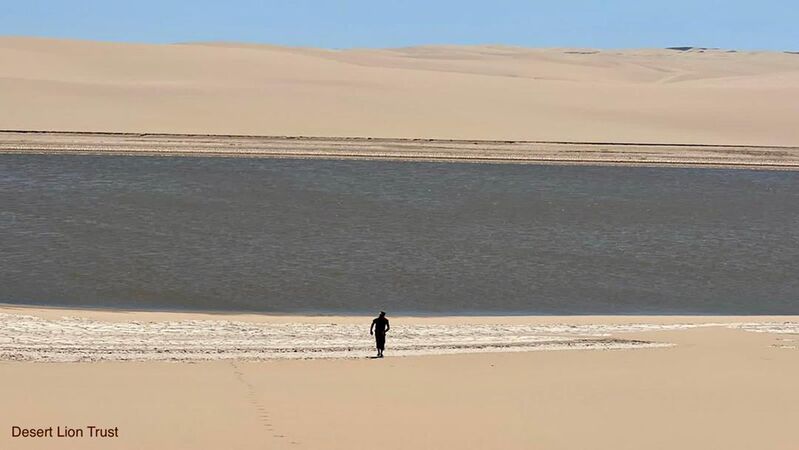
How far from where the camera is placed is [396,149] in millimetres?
34062

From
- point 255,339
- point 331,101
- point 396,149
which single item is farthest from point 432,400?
point 331,101

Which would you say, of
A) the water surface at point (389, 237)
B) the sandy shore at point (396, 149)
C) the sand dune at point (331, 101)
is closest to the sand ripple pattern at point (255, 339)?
the water surface at point (389, 237)

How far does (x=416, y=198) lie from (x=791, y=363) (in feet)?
50.0

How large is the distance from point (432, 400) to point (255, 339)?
3198 millimetres

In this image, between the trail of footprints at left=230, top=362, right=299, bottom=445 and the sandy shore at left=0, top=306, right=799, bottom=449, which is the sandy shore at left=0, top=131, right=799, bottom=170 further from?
the trail of footprints at left=230, top=362, right=299, bottom=445

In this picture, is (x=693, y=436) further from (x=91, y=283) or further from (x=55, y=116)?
(x=55, y=116)

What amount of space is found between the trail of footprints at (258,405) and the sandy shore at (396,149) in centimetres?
2168

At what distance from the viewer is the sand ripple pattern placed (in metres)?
10.7

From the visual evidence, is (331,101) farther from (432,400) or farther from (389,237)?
(432,400)

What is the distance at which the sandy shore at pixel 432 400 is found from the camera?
7.73 m

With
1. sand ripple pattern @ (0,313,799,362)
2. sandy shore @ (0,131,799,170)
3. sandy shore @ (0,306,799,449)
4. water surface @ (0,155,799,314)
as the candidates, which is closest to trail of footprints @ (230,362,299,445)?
sandy shore @ (0,306,799,449)

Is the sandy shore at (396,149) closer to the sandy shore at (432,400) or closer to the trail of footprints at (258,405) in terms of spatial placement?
the sandy shore at (432,400)

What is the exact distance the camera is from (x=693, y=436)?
809 cm

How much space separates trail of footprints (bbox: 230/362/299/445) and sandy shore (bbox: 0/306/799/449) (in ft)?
0.04
